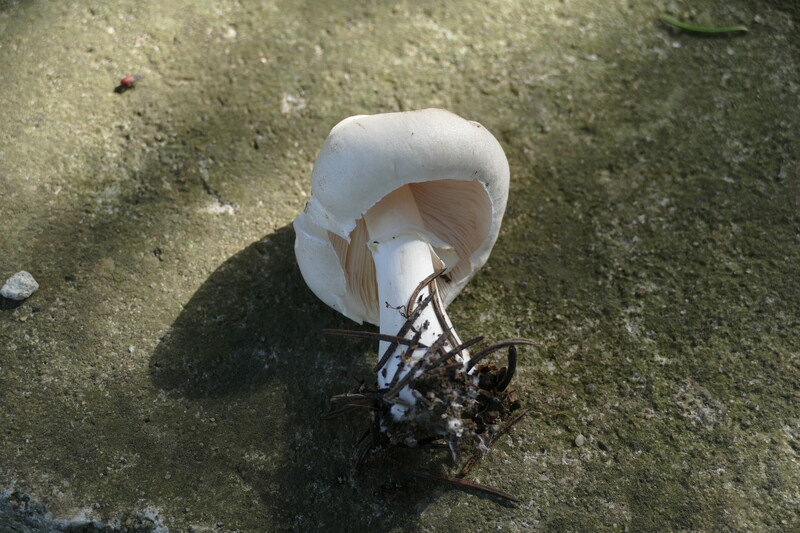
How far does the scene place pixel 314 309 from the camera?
196cm

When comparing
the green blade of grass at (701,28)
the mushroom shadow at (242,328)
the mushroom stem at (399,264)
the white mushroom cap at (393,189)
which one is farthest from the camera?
the green blade of grass at (701,28)

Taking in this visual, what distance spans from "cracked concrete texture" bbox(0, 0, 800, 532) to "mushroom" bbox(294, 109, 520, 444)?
0.17 meters

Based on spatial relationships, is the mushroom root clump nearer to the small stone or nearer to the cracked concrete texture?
the cracked concrete texture

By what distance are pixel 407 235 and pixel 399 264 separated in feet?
0.26

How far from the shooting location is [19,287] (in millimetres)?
1894

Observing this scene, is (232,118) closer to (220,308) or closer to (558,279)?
(220,308)

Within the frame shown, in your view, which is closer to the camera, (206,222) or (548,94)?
(206,222)

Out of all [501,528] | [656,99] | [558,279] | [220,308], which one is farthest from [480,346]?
[656,99]

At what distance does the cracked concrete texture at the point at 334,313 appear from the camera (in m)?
1.69

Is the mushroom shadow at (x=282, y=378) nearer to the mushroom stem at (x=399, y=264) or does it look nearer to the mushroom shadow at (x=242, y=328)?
the mushroom shadow at (x=242, y=328)

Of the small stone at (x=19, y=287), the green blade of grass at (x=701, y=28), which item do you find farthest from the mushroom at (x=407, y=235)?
the green blade of grass at (x=701, y=28)

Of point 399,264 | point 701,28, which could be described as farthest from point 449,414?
point 701,28

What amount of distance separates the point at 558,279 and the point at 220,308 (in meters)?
1.02

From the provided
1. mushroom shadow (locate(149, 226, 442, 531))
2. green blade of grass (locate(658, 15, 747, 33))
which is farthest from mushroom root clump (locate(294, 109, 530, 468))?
green blade of grass (locate(658, 15, 747, 33))
